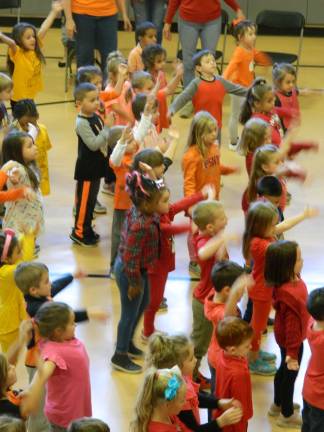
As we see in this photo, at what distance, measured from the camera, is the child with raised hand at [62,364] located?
3.75 meters

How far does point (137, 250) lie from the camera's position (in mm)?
4574

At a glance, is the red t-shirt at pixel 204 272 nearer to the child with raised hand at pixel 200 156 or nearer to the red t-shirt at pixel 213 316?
the red t-shirt at pixel 213 316

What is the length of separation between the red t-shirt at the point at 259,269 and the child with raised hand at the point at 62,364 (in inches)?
47.3

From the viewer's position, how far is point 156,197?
449cm

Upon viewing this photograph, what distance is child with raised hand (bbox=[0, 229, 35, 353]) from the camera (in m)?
4.37

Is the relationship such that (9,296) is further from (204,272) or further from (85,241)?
(85,241)

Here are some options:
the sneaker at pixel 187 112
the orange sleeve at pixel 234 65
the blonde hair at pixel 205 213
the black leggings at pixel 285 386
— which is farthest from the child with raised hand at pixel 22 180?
the sneaker at pixel 187 112

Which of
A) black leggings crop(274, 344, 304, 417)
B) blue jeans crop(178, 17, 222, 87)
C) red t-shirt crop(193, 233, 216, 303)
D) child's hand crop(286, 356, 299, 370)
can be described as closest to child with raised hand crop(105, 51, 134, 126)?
blue jeans crop(178, 17, 222, 87)

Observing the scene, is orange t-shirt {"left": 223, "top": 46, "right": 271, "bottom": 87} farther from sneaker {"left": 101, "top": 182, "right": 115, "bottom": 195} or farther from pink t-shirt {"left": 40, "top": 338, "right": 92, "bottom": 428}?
pink t-shirt {"left": 40, "top": 338, "right": 92, "bottom": 428}

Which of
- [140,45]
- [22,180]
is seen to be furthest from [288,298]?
[140,45]

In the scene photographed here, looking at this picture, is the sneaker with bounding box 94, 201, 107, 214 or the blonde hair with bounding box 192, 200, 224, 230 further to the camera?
the sneaker with bounding box 94, 201, 107, 214

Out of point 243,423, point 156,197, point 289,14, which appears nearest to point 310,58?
point 289,14

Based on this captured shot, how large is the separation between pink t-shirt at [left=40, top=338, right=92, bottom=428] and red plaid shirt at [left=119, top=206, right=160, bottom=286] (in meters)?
0.85

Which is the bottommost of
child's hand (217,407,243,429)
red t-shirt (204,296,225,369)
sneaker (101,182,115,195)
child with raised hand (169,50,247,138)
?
sneaker (101,182,115,195)
